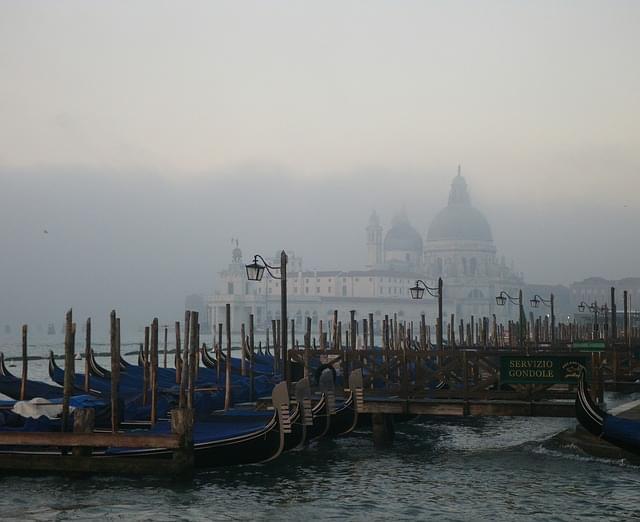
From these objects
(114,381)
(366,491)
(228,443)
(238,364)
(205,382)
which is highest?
(114,381)

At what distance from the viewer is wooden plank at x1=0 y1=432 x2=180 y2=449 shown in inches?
418

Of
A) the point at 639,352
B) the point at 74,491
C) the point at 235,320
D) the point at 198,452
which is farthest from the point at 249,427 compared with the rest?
the point at 235,320

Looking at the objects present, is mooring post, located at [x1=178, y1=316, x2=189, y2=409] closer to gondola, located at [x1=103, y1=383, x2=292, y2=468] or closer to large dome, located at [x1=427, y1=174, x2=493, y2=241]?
gondola, located at [x1=103, y1=383, x2=292, y2=468]

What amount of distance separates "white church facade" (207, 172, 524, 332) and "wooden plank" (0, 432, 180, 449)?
335 ft

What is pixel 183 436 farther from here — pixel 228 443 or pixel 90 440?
pixel 90 440

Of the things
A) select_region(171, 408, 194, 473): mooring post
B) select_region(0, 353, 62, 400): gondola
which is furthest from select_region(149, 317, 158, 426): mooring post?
select_region(0, 353, 62, 400): gondola

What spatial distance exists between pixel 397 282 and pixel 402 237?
21.2 metres

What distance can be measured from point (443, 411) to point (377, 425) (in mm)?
1026

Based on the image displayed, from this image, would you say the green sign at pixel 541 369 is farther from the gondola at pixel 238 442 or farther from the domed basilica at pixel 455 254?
the domed basilica at pixel 455 254

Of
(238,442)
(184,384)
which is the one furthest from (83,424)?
(238,442)

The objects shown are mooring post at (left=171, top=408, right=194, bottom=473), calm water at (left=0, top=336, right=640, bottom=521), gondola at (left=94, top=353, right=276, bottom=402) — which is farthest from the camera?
gondola at (left=94, top=353, right=276, bottom=402)

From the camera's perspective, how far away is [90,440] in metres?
10.8

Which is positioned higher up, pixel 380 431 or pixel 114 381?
pixel 114 381

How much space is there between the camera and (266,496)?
10.7 meters
